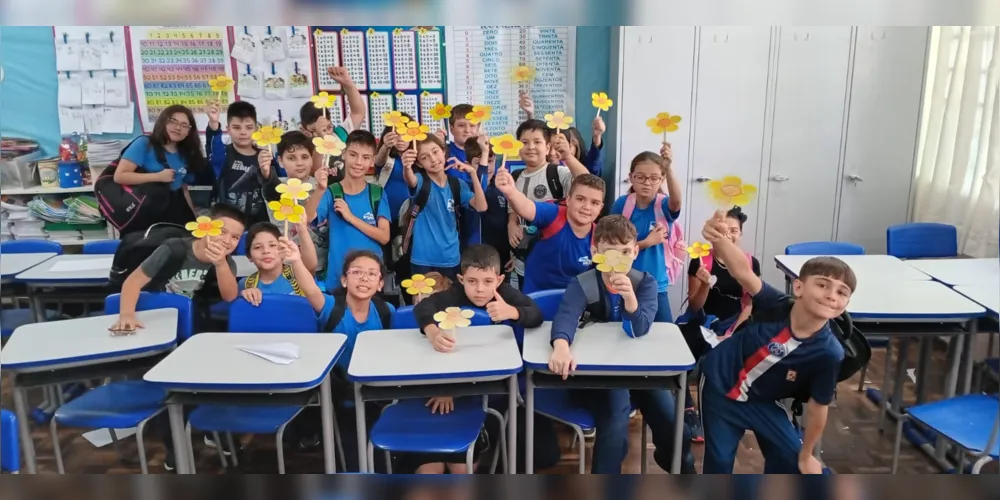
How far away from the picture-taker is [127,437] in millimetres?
1674

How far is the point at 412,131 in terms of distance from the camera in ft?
6.27

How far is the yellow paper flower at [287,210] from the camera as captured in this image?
1.75 meters

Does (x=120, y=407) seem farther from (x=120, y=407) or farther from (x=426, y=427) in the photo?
(x=426, y=427)

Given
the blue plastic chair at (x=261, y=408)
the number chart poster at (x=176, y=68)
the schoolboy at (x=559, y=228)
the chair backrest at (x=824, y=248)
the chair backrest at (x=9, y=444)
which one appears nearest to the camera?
the chair backrest at (x=9, y=444)

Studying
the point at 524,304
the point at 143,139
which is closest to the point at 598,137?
the point at 524,304

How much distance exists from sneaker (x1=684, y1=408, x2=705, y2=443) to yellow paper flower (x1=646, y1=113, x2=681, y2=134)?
79 cm

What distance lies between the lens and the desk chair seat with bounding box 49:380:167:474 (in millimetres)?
1652

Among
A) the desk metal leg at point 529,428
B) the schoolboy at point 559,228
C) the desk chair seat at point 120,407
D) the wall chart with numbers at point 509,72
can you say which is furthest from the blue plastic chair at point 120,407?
the wall chart with numbers at point 509,72

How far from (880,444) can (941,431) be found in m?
0.15

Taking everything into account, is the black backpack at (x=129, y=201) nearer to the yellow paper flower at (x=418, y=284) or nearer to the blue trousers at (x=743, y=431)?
the yellow paper flower at (x=418, y=284)

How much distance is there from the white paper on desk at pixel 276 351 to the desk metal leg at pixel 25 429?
49 centimetres

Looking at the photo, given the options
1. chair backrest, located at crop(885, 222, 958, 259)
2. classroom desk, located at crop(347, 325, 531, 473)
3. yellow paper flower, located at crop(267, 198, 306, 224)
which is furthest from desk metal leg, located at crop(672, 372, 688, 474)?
yellow paper flower, located at crop(267, 198, 306, 224)

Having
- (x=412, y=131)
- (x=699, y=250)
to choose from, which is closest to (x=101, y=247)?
(x=412, y=131)

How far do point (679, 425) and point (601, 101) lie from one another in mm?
977
